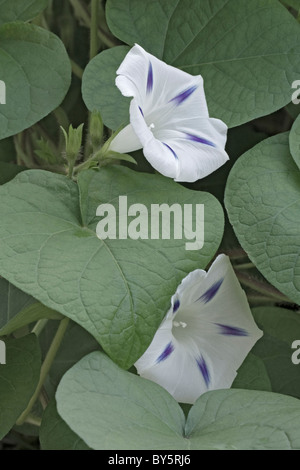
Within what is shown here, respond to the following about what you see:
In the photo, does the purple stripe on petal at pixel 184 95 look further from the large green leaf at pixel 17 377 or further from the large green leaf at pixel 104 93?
the large green leaf at pixel 17 377

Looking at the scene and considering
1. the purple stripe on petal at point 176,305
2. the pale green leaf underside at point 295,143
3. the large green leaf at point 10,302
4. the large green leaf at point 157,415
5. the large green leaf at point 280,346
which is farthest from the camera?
the large green leaf at point 280,346

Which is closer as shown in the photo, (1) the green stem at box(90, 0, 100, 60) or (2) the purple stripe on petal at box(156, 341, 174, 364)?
(2) the purple stripe on petal at box(156, 341, 174, 364)

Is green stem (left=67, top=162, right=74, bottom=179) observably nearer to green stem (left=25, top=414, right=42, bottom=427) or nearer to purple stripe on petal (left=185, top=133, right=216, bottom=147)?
purple stripe on petal (left=185, top=133, right=216, bottom=147)

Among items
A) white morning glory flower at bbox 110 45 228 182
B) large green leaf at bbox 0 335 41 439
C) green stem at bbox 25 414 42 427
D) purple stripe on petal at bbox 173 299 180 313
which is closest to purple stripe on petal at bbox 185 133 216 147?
white morning glory flower at bbox 110 45 228 182

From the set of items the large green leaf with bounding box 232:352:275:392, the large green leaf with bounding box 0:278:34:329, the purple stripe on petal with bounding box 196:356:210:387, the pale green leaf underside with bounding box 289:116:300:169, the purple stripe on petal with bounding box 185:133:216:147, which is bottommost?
the large green leaf with bounding box 232:352:275:392

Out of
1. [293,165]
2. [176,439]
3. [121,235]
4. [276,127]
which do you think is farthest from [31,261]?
[276,127]

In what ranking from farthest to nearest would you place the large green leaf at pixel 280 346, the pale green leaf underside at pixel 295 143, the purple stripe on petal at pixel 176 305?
1. the large green leaf at pixel 280 346
2. the pale green leaf underside at pixel 295 143
3. the purple stripe on petal at pixel 176 305

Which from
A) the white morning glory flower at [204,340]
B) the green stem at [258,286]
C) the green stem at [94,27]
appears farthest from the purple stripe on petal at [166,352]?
the green stem at [94,27]

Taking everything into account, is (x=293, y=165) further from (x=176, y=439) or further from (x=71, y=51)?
(x=71, y=51)
